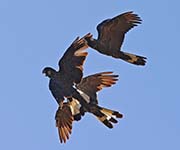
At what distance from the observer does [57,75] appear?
2281 cm

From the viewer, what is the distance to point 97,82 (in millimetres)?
24234

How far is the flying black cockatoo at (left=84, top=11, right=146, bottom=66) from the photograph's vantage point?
938 inches

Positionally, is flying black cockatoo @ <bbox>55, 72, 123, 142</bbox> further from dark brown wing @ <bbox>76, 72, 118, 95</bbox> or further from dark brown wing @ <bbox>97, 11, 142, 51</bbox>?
dark brown wing @ <bbox>97, 11, 142, 51</bbox>

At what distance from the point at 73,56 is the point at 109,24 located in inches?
90.0

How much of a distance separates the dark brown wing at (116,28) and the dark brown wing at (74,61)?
1.60m

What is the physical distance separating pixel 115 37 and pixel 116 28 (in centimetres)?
28

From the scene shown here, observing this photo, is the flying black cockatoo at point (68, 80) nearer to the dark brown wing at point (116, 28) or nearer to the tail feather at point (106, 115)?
the tail feather at point (106, 115)

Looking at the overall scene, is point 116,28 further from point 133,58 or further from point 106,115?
point 106,115

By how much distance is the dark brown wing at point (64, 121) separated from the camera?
2225 cm

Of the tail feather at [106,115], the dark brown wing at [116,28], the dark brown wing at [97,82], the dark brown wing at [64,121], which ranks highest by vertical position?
the dark brown wing at [116,28]

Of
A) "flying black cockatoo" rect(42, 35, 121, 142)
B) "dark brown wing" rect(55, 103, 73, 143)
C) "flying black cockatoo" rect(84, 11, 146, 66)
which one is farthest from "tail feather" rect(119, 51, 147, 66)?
"dark brown wing" rect(55, 103, 73, 143)

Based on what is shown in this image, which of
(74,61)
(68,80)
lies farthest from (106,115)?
(74,61)

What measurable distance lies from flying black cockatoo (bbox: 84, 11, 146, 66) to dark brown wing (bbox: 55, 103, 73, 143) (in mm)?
2246

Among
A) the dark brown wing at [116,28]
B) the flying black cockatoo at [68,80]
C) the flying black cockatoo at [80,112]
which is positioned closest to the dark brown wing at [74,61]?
the flying black cockatoo at [68,80]
